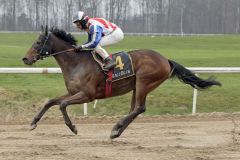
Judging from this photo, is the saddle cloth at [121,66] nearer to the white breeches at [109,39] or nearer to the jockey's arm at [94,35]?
the white breeches at [109,39]

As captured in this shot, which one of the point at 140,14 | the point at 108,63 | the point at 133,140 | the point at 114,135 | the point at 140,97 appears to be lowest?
the point at 140,14

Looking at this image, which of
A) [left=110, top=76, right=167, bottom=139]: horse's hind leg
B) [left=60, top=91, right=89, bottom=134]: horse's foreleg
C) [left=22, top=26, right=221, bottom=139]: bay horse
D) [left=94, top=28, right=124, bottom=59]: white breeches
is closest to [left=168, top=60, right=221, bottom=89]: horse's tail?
[left=22, top=26, right=221, bottom=139]: bay horse

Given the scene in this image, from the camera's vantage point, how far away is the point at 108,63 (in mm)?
7609

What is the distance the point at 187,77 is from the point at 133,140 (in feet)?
4.96

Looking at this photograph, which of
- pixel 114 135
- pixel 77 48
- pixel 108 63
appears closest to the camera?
pixel 114 135

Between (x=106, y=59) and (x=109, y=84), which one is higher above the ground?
(x=106, y=59)

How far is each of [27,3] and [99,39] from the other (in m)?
78.2

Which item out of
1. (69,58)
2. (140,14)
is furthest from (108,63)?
(140,14)

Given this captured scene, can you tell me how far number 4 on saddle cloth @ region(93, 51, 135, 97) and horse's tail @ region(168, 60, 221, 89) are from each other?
2.78 feet

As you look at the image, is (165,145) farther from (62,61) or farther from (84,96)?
(62,61)

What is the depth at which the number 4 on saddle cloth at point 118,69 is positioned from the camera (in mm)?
7641

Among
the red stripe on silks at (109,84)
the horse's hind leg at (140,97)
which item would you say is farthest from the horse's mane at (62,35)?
the horse's hind leg at (140,97)

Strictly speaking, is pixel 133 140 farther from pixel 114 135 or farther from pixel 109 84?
pixel 109 84

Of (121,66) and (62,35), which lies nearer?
(121,66)
